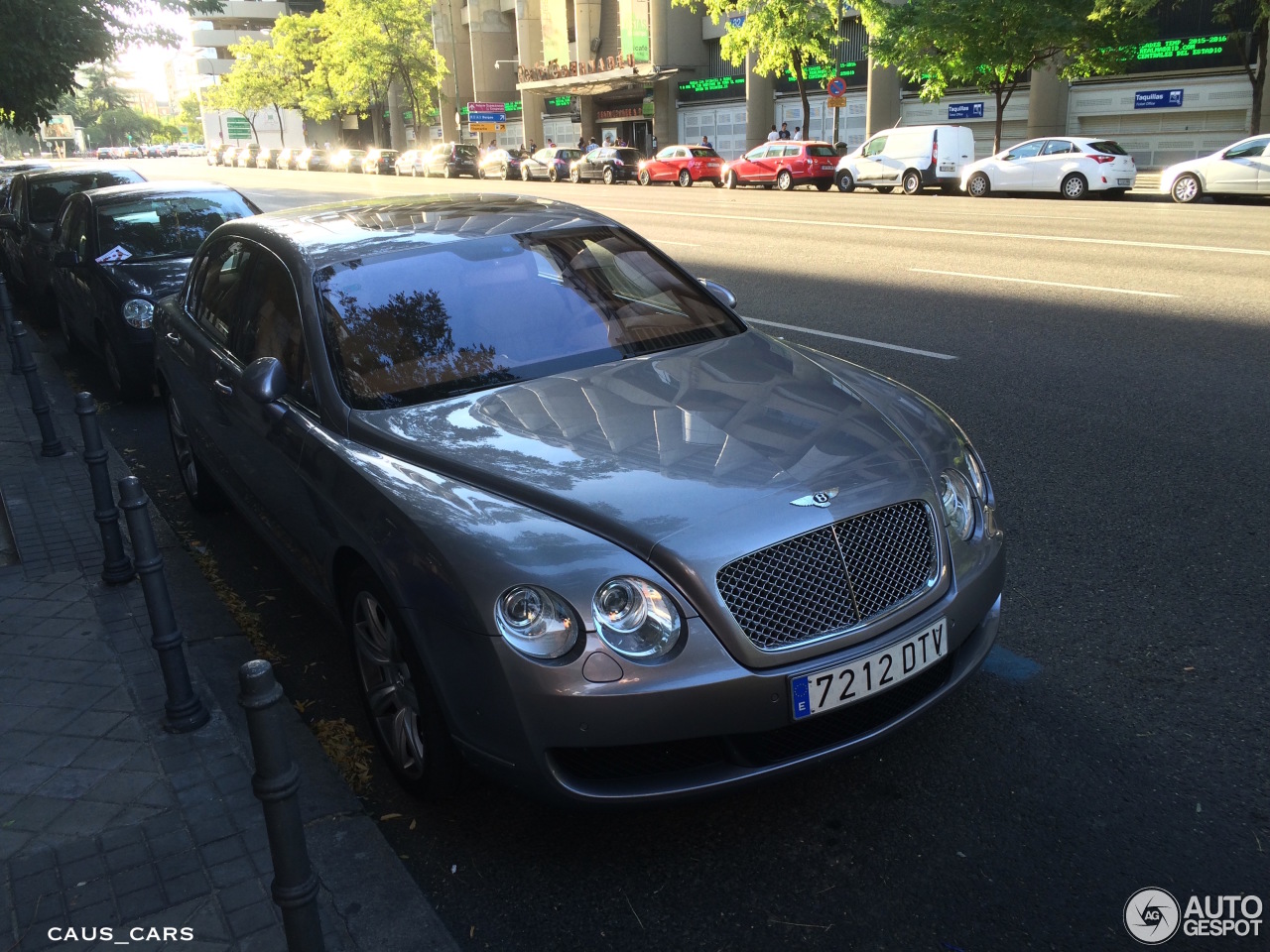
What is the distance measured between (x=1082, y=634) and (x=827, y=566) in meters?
1.60

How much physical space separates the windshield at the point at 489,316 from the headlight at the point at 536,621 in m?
1.17

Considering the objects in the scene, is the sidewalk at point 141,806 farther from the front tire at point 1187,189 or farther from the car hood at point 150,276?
the front tire at point 1187,189

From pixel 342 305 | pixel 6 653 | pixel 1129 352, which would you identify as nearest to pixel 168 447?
pixel 6 653

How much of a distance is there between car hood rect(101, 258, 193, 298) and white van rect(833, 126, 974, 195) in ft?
72.4

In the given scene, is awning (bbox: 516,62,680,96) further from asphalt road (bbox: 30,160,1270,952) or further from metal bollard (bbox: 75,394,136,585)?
metal bollard (bbox: 75,394,136,585)

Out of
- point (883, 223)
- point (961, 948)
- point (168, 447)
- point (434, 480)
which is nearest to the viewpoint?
point (961, 948)

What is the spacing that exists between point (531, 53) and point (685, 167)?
1180 inches

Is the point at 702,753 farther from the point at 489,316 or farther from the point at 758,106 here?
the point at 758,106

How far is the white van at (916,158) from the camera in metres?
26.8

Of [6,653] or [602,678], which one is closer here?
[602,678]

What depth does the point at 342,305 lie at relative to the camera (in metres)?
3.95

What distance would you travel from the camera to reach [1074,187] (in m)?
23.3

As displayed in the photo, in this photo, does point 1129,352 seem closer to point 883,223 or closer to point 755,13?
point 883,223

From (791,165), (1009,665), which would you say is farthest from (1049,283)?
(791,165)
